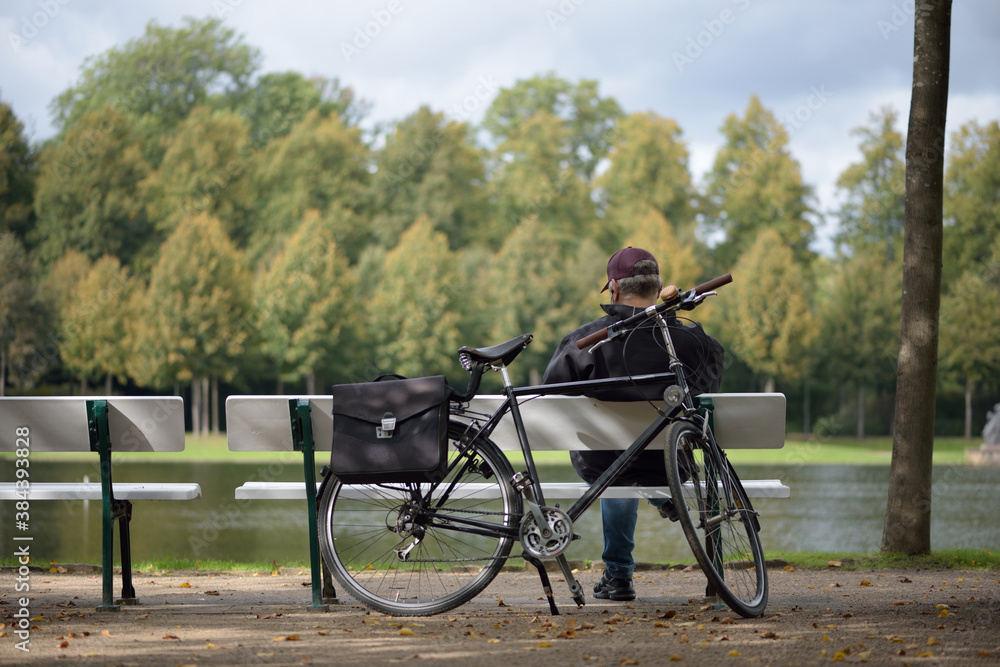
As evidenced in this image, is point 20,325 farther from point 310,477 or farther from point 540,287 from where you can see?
point 310,477

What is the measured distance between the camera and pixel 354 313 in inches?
1411

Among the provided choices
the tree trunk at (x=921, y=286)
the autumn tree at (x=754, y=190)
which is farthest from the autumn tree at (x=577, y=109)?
the tree trunk at (x=921, y=286)

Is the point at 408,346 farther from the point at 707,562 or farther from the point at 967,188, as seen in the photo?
the point at 707,562

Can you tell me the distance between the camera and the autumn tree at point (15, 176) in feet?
142

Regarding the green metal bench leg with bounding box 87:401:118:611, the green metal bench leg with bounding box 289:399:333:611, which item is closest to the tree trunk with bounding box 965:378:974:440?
the green metal bench leg with bounding box 289:399:333:611

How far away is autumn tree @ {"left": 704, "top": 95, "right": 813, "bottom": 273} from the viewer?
43.4 meters

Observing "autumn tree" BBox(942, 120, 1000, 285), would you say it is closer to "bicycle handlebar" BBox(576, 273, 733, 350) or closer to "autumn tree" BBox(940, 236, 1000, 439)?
"autumn tree" BBox(940, 236, 1000, 439)

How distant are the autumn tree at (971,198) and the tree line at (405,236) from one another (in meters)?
0.11

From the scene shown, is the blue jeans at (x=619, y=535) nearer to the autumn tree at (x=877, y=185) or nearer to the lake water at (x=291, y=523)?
the lake water at (x=291, y=523)

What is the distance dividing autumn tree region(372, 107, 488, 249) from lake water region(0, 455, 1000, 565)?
26.5m

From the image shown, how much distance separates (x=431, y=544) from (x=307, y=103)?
48.6 m

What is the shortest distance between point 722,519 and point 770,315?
33.8 metres

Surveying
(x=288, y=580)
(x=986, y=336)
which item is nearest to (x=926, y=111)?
(x=288, y=580)

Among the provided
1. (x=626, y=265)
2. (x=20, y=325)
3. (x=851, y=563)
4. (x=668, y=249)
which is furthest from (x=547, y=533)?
(x=20, y=325)
